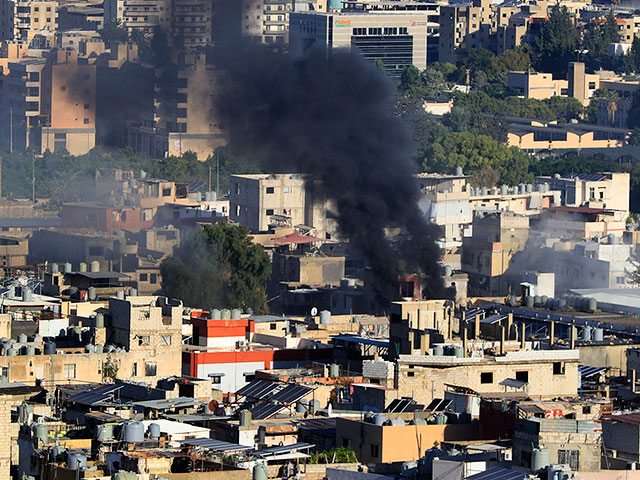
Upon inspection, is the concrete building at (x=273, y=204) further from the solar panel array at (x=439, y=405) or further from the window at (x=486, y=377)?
the solar panel array at (x=439, y=405)

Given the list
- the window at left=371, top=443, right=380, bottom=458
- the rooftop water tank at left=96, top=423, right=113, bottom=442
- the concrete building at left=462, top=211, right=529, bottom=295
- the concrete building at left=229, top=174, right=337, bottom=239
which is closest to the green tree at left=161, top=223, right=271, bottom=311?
the concrete building at left=462, top=211, right=529, bottom=295

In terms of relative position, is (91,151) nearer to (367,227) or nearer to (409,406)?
(367,227)

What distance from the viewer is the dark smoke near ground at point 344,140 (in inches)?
2510

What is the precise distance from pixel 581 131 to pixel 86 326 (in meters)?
76.6

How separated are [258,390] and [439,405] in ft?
12.0

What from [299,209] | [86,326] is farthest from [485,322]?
[299,209]

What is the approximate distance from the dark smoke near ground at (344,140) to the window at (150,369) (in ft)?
47.9

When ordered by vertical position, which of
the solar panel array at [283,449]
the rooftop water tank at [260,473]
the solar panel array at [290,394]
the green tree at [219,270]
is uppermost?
the rooftop water tank at [260,473]

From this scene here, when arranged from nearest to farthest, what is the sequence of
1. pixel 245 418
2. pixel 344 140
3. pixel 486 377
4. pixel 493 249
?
pixel 245 418
pixel 486 377
pixel 344 140
pixel 493 249

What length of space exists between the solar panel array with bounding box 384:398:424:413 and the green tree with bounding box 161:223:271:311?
75.0 feet

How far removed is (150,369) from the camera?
44719 millimetres

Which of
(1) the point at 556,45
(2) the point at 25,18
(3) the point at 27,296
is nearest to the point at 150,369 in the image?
(3) the point at 27,296

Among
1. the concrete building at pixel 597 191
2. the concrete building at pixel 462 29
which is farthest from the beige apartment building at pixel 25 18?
the concrete building at pixel 597 191

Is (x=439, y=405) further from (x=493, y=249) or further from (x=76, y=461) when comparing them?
(x=493, y=249)
